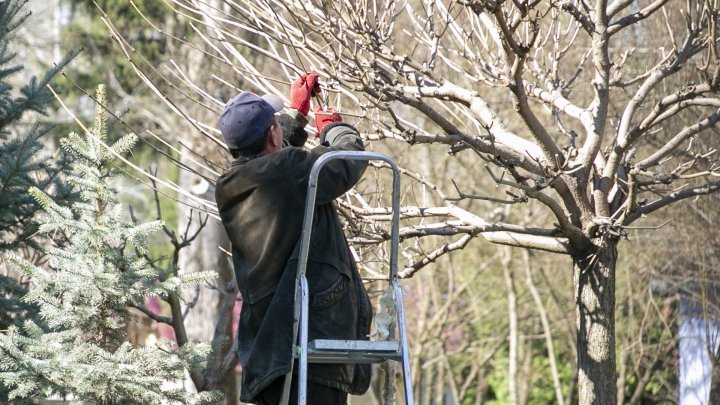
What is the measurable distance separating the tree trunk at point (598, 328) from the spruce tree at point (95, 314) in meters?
2.00

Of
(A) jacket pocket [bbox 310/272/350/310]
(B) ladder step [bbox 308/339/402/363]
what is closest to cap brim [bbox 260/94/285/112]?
(A) jacket pocket [bbox 310/272/350/310]

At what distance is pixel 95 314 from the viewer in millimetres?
5121

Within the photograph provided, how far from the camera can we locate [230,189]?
3799mm

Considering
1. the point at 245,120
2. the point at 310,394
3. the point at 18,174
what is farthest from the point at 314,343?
the point at 18,174

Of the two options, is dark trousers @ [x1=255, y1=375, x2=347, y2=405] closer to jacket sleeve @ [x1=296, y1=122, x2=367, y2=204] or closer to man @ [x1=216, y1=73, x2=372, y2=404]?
man @ [x1=216, y1=73, x2=372, y2=404]

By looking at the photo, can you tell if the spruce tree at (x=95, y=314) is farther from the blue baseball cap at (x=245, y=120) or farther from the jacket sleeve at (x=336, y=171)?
the jacket sleeve at (x=336, y=171)

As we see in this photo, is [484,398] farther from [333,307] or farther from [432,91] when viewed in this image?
[333,307]

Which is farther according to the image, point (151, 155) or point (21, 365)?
point (151, 155)

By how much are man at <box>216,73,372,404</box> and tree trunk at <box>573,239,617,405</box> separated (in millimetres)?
1681

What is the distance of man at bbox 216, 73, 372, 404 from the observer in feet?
12.1

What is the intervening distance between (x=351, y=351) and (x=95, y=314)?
2.06m

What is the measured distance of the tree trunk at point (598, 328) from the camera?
16.6 ft

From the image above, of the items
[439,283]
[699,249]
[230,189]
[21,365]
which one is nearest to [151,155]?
[439,283]

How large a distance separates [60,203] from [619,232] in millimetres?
3448
